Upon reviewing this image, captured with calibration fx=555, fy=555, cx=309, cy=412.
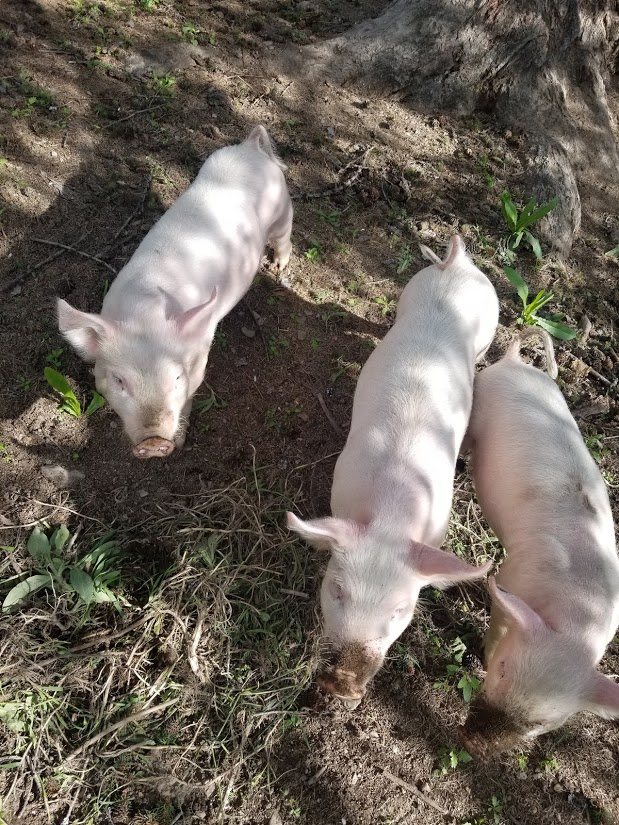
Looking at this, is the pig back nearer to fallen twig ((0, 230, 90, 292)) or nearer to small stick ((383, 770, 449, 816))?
small stick ((383, 770, 449, 816))

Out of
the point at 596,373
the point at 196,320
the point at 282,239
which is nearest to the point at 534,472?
the point at 596,373

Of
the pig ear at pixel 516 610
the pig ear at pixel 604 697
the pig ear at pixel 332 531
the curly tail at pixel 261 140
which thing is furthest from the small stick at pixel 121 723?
the curly tail at pixel 261 140

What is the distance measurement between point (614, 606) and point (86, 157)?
4867 mm

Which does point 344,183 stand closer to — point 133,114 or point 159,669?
point 133,114

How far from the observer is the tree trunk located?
208 inches

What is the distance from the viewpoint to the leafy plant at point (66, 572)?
9.67ft

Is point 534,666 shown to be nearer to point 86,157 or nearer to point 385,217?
point 385,217

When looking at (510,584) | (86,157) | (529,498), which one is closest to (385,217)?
(86,157)

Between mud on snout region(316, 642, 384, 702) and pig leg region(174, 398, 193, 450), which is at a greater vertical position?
mud on snout region(316, 642, 384, 702)

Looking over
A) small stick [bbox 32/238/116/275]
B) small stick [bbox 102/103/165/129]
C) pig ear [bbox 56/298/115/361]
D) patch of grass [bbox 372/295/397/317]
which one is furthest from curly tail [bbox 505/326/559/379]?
small stick [bbox 102/103/165/129]

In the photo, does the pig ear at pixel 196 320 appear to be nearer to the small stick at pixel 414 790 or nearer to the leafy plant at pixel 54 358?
the leafy plant at pixel 54 358

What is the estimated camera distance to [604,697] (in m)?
2.54

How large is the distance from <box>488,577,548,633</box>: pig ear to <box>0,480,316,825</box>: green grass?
116 centimetres

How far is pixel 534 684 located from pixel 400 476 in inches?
45.3
